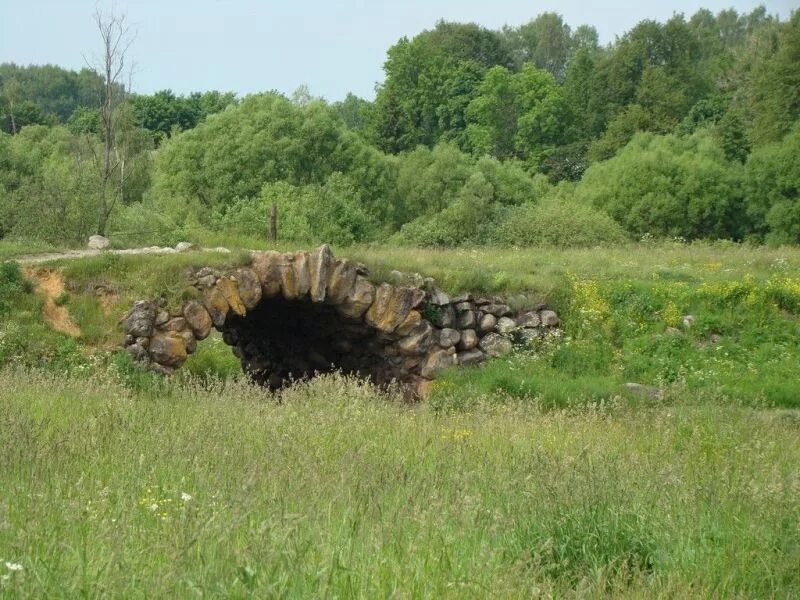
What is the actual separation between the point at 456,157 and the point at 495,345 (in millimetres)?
34764

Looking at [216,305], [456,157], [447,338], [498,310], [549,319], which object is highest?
[456,157]

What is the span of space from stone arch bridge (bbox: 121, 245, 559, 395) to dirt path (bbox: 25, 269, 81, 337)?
0.76 meters

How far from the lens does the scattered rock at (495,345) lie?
1535 centimetres

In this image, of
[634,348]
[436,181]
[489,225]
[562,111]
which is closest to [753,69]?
[562,111]

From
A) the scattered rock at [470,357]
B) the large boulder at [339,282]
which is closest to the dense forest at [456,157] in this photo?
the large boulder at [339,282]

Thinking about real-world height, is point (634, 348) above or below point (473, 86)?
below

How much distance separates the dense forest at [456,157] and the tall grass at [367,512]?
12058mm

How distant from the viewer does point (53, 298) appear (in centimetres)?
1345

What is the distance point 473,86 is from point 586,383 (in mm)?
59703

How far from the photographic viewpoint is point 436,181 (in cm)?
4775

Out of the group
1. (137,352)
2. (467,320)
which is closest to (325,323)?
(467,320)

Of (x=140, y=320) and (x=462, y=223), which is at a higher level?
(x=462, y=223)

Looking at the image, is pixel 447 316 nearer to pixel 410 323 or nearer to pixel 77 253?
pixel 410 323

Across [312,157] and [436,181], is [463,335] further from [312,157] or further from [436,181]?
[436,181]
